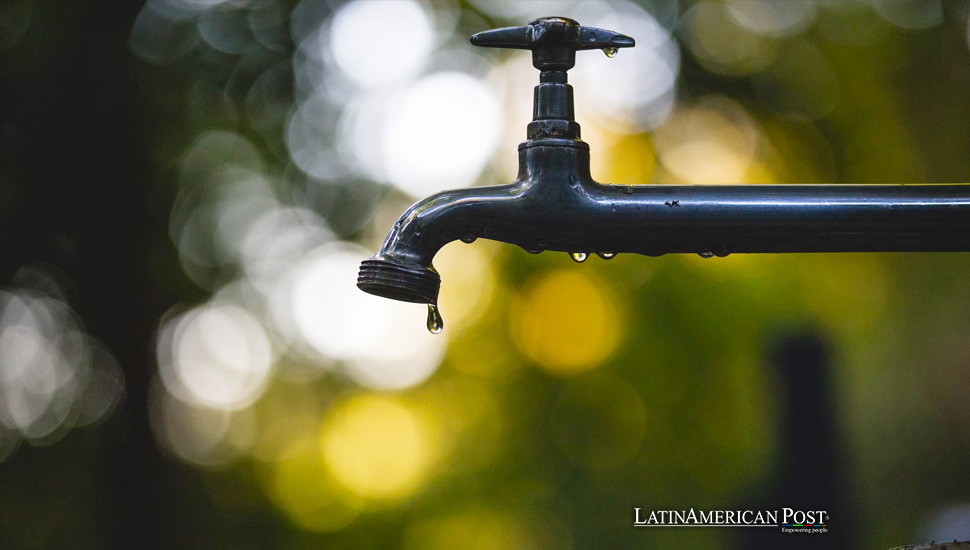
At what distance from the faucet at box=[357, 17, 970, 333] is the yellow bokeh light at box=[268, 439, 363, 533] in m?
2.99

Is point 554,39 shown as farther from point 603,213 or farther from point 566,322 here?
point 566,322

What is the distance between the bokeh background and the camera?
8.54 feet

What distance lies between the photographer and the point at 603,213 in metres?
0.62

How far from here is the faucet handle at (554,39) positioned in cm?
62

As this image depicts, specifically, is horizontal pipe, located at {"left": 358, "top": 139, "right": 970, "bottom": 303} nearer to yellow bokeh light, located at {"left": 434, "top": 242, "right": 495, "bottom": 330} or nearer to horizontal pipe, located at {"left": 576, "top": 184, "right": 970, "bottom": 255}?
horizontal pipe, located at {"left": 576, "top": 184, "right": 970, "bottom": 255}

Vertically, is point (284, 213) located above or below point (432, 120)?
below

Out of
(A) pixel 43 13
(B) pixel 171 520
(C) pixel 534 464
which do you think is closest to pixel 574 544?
(C) pixel 534 464

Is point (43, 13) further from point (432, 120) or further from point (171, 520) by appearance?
point (171, 520)

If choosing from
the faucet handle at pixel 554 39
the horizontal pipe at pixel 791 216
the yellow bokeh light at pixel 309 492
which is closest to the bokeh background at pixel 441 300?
the yellow bokeh light at pixel 309 492

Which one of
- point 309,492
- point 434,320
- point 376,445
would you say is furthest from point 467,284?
point 434,320

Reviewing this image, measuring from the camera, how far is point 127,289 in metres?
2.68

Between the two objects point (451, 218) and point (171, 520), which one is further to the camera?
point (171, 520)

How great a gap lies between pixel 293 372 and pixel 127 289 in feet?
3.35

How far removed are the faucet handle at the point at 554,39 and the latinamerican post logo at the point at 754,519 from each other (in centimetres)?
124
